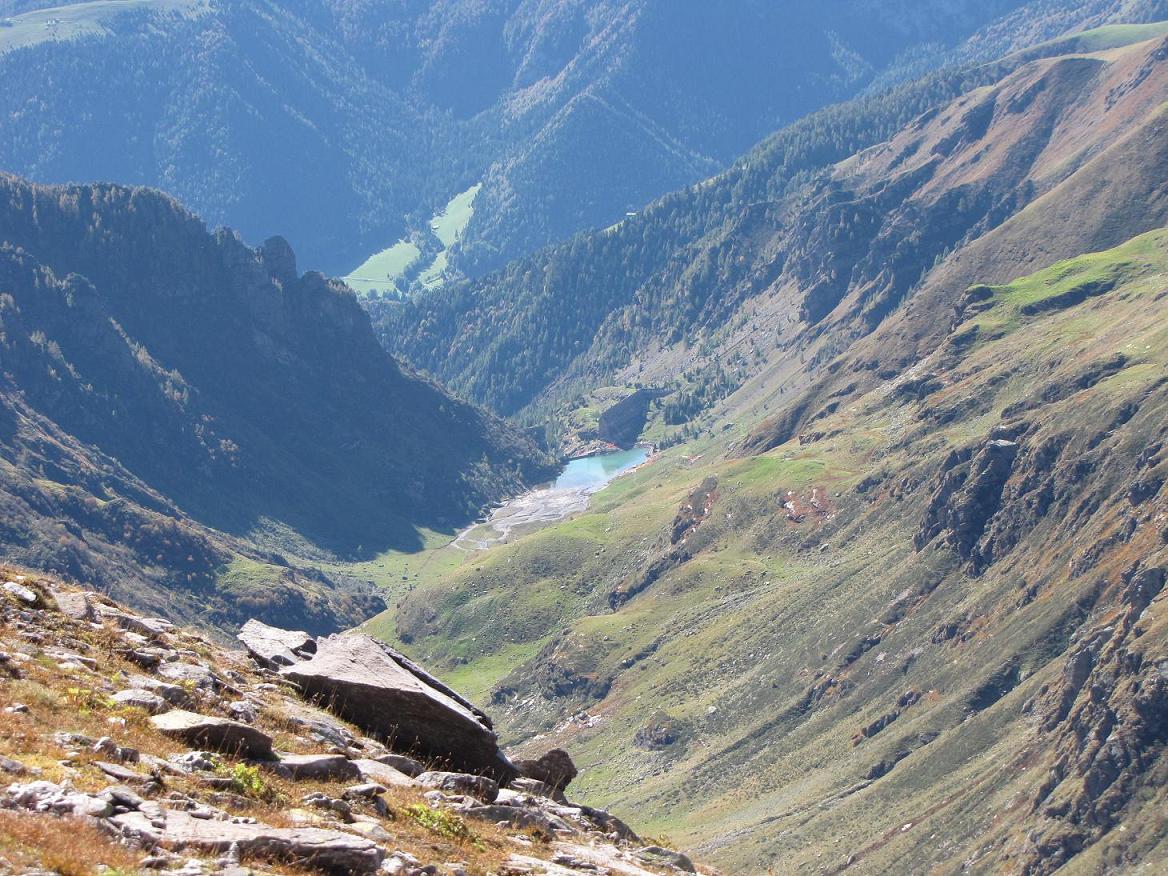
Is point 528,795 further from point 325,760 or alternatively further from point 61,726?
point 61,726

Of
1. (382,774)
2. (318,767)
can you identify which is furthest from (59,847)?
(382,774)

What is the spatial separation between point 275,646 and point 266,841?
24.4m

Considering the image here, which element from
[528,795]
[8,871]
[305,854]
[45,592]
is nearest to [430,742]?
[528,795]

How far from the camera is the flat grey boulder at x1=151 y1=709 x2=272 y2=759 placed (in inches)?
1608

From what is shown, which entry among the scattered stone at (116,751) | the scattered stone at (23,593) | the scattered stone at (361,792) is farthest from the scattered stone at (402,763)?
the scattered stone at (23,593)

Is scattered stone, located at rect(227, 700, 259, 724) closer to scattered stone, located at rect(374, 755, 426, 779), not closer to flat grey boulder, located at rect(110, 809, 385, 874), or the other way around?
scattered stone, located at rect(374, 755, 426, 779)

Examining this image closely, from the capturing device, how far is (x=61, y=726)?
3862cm

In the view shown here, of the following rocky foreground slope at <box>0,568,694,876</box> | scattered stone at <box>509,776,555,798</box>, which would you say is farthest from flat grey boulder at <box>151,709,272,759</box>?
scattered stone at <box>509,776,555,798</box>

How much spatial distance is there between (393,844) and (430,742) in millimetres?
13445

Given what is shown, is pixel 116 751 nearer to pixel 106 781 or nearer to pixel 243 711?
pixel 106 781

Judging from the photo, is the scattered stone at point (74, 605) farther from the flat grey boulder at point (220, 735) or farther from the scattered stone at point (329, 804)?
the scattered stone at point (329, 804)

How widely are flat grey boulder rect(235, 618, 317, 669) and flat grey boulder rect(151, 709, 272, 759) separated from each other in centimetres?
1360

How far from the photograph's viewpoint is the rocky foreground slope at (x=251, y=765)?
32.4 m

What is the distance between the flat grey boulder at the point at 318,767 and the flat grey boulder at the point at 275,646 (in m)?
13.2
